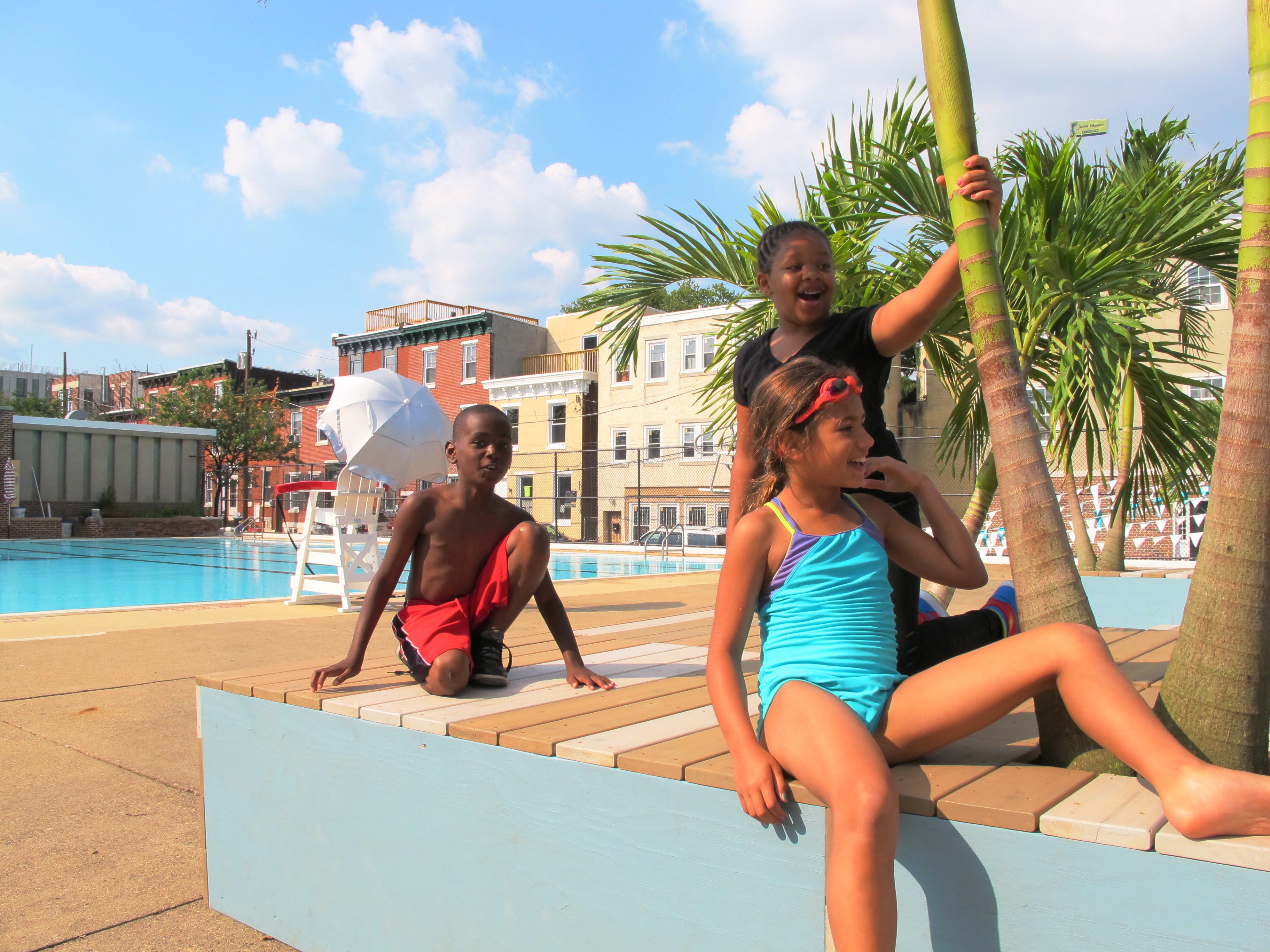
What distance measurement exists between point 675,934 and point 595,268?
4.78 meters

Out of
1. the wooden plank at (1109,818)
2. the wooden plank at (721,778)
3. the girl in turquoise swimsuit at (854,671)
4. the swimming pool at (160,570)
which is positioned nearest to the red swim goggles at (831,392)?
the girl in turquoise swimsuit at (854,671)

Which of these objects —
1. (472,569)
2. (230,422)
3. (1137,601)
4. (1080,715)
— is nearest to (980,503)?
(1137,601)

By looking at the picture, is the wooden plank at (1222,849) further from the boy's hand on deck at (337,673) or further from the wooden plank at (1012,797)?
the boy's hand on deck at (337,673)

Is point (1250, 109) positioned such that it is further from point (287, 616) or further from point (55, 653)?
point (287, 616)

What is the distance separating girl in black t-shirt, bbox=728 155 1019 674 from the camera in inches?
94.4

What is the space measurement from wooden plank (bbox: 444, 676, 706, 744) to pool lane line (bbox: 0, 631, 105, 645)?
6.08m

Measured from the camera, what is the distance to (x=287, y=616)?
877 centimetres

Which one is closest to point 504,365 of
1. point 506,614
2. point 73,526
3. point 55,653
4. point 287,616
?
point 73,526

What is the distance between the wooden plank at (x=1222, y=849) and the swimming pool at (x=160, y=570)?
10805 mm

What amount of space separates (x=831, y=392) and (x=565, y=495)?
29.8 m

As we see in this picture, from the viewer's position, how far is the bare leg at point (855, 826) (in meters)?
1.48

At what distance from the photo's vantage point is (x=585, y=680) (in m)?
3.05

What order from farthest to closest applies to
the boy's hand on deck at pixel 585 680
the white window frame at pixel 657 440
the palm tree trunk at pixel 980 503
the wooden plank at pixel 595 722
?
1. the white window frame at pixel 657 440
2. the palm tree trunk at pixel 980 503
3. the boy's hand on deck at pixel 585 680
4. the wooden plank at pixel 595 722

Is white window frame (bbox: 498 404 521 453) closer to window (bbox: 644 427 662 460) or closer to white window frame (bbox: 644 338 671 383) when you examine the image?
window (bbox: 644 427 662 460)
